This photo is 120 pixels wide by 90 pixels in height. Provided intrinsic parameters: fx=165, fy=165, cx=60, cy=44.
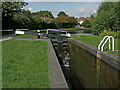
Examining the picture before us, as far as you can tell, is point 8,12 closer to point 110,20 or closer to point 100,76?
point 110,20

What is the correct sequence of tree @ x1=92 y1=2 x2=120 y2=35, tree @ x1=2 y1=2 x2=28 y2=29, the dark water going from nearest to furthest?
the dark water
tree @ x1=92 y1=2 x2=120 y2=35
tree @ x1=2 y1=2 x2=28 y2=29

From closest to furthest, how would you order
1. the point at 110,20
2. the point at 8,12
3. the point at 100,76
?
the point at 100,76 < the point at 110,20 < the point at 8,12

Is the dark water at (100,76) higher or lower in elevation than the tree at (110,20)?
lower

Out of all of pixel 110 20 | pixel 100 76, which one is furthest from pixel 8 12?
pixel 100 76

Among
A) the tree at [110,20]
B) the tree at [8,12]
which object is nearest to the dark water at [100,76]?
the tree at [110,20]

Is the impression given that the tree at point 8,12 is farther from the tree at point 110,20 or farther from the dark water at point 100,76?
the dark water at point 100,76

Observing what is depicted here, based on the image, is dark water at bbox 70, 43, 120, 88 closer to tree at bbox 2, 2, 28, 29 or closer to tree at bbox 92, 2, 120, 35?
tree at bbox 92, 2, 120, 35

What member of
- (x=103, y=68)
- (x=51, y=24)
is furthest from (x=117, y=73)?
(x=51, y=24)

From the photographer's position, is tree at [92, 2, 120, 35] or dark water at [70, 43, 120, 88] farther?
tree at [92, 2, 120, 35]

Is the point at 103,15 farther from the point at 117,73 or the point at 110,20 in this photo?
Answer: the point at 117,73

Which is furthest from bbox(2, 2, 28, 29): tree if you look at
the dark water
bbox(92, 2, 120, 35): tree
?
the dark water

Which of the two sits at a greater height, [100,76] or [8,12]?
[8,12]

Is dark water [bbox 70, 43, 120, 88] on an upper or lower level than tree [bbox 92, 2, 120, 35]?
lower

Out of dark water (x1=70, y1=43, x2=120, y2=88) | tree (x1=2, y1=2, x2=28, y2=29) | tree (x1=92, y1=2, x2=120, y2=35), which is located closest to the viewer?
dark water (x1=70, y1=43, x2=120, y2=88)
